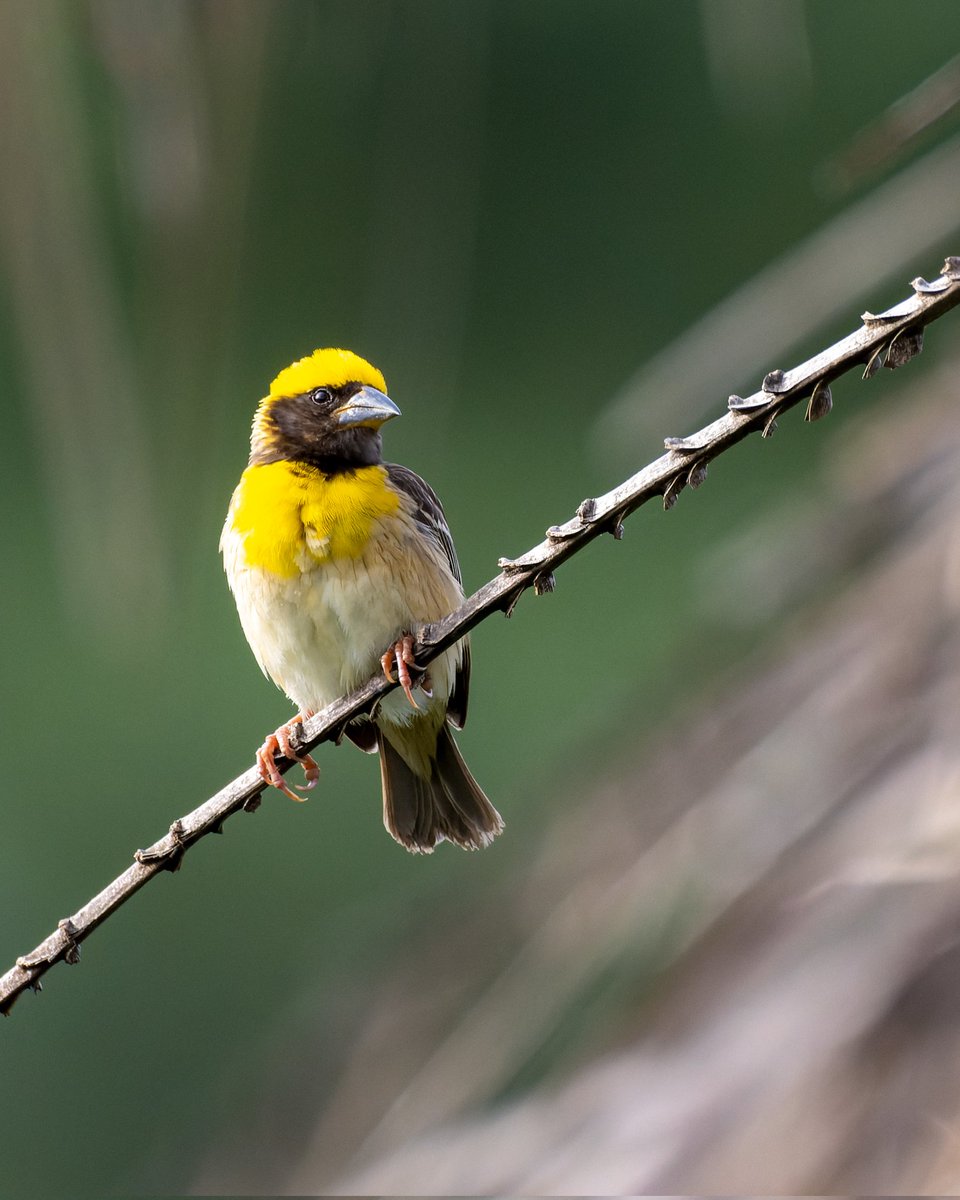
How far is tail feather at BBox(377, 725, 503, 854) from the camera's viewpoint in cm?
393

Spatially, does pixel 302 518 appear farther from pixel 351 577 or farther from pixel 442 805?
pixel 442 805

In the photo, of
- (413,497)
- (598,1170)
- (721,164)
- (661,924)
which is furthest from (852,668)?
(721,164)

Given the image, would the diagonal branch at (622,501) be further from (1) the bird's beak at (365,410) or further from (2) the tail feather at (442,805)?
(2) the tail feather at (442,805)

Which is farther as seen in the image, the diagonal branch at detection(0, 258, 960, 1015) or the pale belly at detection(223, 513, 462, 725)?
the pale belly at detection(223, 513, 462, 725)

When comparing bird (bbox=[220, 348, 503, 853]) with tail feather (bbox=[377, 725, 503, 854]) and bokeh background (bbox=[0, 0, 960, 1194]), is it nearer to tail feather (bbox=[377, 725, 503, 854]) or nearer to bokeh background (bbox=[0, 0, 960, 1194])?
tail feather (bbox=[377, 725, 503, 854])

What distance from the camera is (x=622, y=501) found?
154 centimetres

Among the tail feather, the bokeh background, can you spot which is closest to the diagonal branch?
the bokeh background

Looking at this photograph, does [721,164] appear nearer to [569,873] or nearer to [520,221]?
[520,221]

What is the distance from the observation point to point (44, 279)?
4.04 ft

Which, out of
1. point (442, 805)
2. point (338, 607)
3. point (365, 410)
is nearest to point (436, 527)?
point (365, 410)

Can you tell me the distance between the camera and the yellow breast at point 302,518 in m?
3.50

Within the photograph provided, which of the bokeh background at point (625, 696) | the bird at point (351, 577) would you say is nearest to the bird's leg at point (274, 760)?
the bird at point (351, 577)

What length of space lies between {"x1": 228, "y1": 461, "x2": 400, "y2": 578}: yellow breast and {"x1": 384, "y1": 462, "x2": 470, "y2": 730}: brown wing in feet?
0.76

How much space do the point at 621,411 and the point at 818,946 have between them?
82 centimetres
